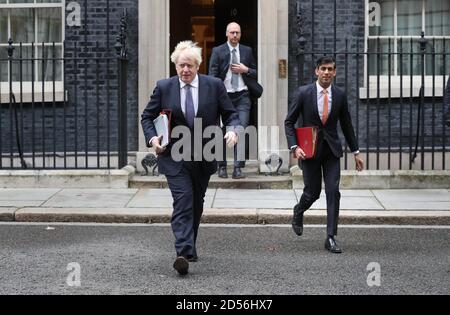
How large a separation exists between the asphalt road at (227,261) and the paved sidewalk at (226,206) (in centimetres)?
27

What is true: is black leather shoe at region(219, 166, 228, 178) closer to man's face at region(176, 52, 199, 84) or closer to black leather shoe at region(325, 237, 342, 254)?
black leather shoe at region(325, 237, 342, 254)

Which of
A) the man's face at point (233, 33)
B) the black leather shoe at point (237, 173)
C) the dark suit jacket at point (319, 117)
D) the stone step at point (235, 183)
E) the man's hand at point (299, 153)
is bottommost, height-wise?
the stone step at point (235, 183)

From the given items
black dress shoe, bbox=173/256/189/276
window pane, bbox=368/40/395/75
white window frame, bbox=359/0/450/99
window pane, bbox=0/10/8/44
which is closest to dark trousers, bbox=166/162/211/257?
black dress shoe, bbox=173/256/189/276

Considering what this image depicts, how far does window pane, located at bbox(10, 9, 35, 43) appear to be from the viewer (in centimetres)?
1291

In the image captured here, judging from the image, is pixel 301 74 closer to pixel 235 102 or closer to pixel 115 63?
pixel 235 102

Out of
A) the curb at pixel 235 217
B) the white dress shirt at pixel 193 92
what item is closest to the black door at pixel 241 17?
the curb at pixel 235 217

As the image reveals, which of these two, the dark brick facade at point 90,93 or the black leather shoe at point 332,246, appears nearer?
the black leather shoe at point 332,246

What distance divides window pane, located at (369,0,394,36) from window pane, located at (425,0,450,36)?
1.77 feet

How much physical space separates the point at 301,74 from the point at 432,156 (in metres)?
2.04

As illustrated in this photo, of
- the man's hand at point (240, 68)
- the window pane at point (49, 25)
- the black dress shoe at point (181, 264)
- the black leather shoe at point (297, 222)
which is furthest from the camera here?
the window pane at point (49, 25)

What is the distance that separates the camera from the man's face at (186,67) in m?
7.05

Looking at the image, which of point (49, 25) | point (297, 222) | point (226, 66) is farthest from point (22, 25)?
point (297, 222)

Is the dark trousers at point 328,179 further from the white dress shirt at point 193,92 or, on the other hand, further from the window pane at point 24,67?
the window pane at point 24,67

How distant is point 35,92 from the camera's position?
499 inches
